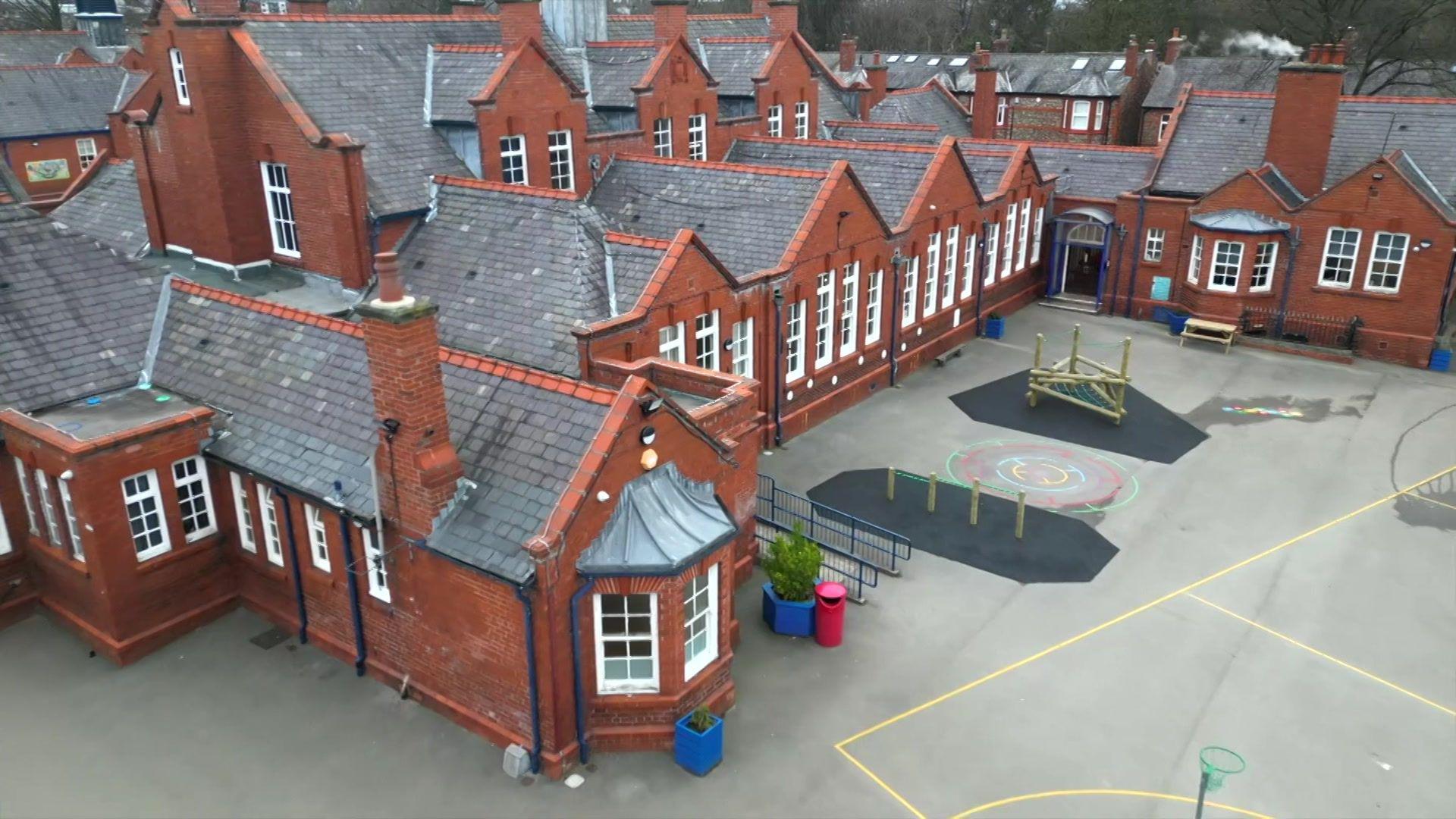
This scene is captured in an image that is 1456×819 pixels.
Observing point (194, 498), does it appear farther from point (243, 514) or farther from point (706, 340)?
point (706, 340)

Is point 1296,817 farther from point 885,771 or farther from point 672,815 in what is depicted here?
point 672,815

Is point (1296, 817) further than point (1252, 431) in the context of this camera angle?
No

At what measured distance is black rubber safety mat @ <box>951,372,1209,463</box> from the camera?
2378 cm

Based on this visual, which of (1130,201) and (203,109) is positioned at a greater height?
(203,109)

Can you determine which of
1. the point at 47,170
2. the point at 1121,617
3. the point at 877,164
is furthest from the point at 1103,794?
the point at 47,170

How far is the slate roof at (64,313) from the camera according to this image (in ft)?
53.9

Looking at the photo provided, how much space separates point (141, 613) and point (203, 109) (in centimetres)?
1133

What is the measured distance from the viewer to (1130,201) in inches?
1284

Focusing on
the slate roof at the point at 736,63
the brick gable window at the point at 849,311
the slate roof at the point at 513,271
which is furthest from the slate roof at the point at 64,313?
the slate roof at the point at 736,63

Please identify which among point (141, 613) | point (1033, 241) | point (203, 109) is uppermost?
point (203, 109)

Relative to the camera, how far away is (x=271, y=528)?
15836 mm

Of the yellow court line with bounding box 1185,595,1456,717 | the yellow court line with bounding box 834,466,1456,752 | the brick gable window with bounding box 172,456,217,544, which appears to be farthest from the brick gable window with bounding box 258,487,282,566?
the yellow court line with bounding box 1185,595,1456,717

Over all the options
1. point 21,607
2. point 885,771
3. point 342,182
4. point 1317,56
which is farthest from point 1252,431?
point 21,607

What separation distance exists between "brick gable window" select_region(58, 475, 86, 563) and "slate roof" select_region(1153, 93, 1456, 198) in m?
31.3
